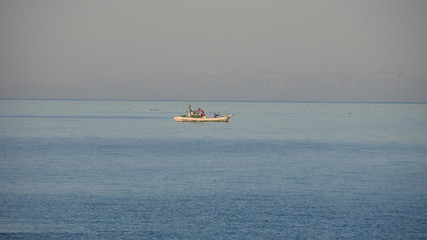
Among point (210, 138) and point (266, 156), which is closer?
point (266, 156)

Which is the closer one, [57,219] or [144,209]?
[57,219]

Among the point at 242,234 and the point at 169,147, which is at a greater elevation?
the point at 169,147

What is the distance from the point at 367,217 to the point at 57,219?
70.2 ft

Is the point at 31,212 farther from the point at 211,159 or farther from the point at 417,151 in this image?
the point at 417,151

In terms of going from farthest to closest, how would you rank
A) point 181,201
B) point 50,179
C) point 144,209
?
point 50,179 < point 181,201 < point 144,209

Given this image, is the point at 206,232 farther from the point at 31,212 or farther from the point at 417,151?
the point at 417,151

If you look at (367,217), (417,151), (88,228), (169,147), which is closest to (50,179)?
(88,228)

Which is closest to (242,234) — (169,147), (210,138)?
Answer: (169,147)

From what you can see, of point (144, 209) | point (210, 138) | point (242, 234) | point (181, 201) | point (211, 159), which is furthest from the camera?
point (210, 138)

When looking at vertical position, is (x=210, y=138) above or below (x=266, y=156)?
above

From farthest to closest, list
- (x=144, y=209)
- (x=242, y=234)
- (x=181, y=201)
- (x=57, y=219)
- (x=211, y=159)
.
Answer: (x=211, y=159)
(x=181, y=201)
(x=144, y=209)
(x=57, y=219)
(x=242, y=234)

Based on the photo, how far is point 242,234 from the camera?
36.6 meters

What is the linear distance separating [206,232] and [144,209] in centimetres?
745

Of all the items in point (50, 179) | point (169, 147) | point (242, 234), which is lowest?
point (242, 234)
